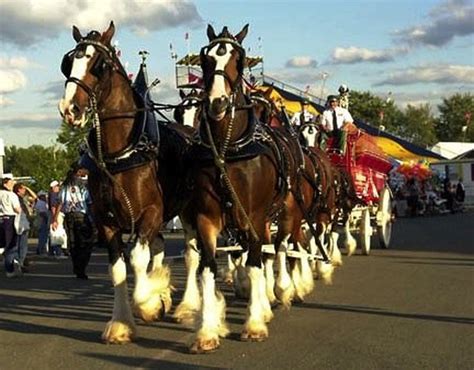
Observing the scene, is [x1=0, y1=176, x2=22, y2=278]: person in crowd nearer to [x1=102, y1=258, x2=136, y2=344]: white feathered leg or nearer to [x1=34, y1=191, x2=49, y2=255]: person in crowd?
[x1=34, y1=191, x2=49, y2=255]: person in crowd

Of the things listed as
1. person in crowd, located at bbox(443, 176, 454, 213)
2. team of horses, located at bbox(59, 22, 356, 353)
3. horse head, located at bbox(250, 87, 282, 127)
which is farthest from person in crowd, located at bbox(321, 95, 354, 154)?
person in crowd, located at bbox(443, 176, 454, 213)

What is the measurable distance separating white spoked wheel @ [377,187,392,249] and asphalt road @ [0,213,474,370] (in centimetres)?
373

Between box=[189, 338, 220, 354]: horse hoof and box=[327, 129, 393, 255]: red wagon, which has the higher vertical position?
box=[327, 129, 393, 255]: red wagon

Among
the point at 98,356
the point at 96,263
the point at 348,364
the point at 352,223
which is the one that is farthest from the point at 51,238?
the point at 348,364

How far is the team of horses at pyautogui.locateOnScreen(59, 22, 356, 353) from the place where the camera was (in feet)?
22.7

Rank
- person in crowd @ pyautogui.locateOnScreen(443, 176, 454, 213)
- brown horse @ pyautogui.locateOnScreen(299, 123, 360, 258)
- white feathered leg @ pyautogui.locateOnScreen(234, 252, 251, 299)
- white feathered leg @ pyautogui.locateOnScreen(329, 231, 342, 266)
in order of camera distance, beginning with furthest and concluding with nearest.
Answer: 1. person in crowd @ pyautogui.locateOnScreen(443, 176, 454, 213)
2. white feathered leg @ pyautogui.locateOnScreen(329, 231, 342, 266)
3. brown horse @ pyautogui.locateOnScreen(299, 123, 360, 258)
4. white feathered leg @ pyautogui.locateOnScreen(234, 252, 251, 299)

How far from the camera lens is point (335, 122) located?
13859mm

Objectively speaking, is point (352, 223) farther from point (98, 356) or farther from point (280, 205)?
point (98, 356)

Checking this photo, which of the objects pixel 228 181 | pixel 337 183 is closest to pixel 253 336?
pixel 228 181

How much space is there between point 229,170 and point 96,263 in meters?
10.3

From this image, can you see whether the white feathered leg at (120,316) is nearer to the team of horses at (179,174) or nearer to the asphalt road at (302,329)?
the team of horses at (179,174)

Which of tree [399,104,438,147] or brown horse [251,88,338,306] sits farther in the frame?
tree [399,104,438,147]

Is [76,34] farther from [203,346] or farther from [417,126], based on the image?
[417,126]

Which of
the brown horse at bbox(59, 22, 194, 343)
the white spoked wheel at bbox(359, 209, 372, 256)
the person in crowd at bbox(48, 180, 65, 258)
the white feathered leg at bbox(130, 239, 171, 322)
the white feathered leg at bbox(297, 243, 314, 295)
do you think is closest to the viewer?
the brown horse at bbox(59, 22, 194, 343)
